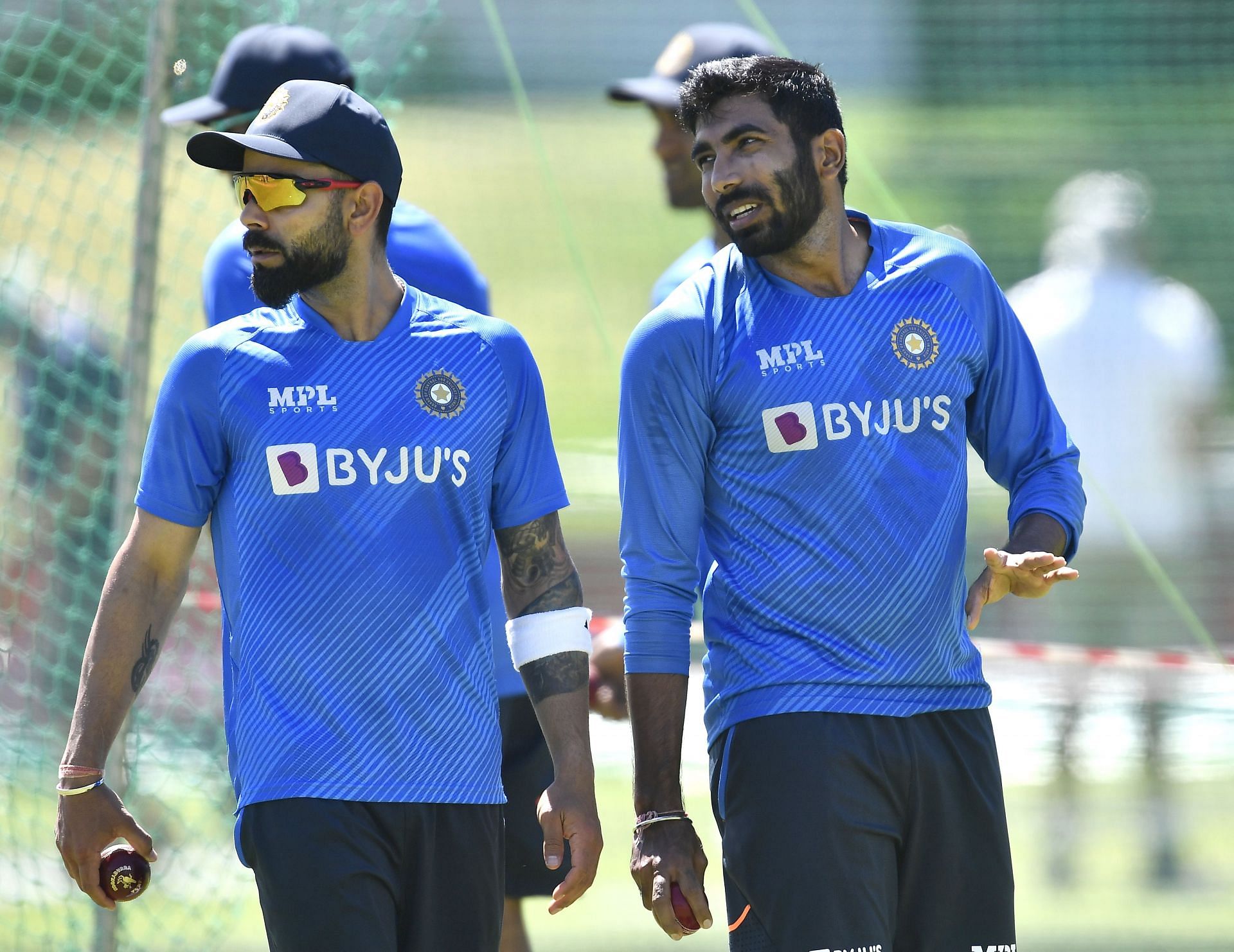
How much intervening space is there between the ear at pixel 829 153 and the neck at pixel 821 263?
9cm

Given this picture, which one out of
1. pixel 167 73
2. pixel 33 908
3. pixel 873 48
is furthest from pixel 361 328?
pixel 873 48

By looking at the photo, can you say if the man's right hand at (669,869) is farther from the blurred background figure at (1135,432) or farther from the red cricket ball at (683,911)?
the blurred background figure at (1135,432)

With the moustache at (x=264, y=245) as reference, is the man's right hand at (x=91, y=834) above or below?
below

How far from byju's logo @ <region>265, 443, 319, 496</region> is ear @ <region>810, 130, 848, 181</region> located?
1149 mm

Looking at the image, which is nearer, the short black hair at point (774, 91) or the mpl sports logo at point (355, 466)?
the mpl sports logo at point (355, 466)

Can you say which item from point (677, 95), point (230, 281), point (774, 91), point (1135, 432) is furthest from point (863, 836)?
point (1135, 432)

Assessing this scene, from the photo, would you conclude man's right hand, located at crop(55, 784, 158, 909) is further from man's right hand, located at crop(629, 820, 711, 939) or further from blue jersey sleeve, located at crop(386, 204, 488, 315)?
blue jersey sleeve, located at crop(386, 204, 488, 315)

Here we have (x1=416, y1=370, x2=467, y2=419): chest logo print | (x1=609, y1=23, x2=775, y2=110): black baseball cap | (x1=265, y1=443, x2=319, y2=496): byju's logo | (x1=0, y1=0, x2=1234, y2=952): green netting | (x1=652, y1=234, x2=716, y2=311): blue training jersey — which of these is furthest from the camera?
(x1=0, y1=0, x2=1234, y2=952): green netting

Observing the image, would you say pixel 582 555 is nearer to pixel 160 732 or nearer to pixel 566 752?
pixel 160 732

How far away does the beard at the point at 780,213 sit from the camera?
3.32 metres

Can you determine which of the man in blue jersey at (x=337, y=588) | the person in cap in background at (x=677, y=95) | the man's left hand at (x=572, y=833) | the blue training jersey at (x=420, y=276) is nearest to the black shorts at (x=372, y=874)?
the man in blue jersey at (x=337, y=588)

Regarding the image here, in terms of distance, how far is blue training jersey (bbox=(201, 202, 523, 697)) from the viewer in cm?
381

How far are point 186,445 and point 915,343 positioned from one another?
135 cm

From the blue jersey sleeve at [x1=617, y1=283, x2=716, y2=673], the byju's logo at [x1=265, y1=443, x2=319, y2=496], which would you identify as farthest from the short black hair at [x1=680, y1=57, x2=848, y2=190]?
the byju's logo at [x1=265, y1=443, x2=319, y2=496]
